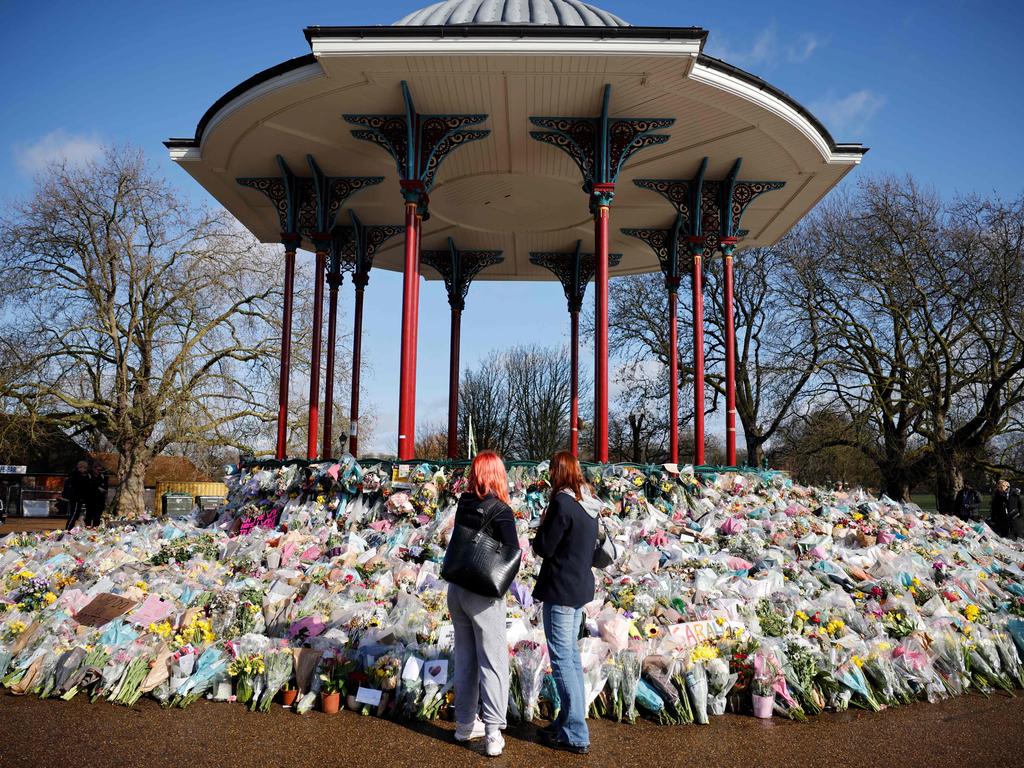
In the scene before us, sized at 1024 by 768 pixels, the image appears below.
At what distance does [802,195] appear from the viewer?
537 inches

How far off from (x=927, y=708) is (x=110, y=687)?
A: 5.65m

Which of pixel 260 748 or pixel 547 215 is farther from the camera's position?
pixel 547 215

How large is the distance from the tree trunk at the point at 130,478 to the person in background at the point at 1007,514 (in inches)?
851

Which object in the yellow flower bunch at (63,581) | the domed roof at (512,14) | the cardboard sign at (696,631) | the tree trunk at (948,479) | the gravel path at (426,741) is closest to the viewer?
the gravel path at (426,741)

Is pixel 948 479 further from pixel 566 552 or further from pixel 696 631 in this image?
pixel 566 552

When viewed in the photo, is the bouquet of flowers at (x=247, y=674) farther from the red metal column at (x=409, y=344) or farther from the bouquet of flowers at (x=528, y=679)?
the red metal column at (x=409, y=344)

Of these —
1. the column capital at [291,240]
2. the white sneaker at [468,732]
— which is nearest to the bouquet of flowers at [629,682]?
the white sneaker at [468,732]

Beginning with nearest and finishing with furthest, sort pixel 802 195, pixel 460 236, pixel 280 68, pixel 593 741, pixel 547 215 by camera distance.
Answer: pixel 593 741, pixel 280 68, pixel 802 195, pixel 547 215, pixel 460 236

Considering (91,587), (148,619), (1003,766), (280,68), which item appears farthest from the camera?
(280,68)

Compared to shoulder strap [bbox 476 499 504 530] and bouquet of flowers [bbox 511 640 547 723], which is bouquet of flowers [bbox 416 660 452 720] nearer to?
bouquet of flowers [bbox 511 640 547 723]

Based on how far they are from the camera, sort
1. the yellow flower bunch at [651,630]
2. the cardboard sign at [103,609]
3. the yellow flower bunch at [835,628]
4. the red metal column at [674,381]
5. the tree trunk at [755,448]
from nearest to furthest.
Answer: the yellow flower bunch at [651,630]
the yellow flower bunch at [835,628]
the cardboard sign at [103,609]
the red metal column at [674,381]
the tree trunk at [755,448]

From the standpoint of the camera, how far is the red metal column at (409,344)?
34.1 ft

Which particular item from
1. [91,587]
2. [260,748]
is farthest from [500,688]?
[91,587]

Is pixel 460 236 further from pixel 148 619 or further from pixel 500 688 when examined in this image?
pixel 500 688
